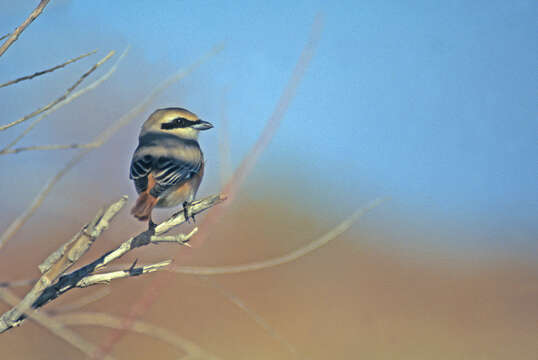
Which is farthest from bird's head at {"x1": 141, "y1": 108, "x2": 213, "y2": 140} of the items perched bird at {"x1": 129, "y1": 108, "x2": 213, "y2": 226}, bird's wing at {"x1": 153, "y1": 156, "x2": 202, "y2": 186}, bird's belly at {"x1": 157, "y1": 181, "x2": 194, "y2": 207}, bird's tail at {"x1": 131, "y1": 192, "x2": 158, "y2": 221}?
bird's tail at {"x1": 131, "y1": 192, "x2": 158, "y2": 221}

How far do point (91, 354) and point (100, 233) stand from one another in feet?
1.05

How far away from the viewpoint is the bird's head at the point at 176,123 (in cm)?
230

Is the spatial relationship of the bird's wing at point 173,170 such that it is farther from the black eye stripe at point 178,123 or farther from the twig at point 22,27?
the twig at point 22,27

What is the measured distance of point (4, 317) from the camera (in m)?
1.13

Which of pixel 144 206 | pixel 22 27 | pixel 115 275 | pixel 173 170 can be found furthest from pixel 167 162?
pixel 22 27

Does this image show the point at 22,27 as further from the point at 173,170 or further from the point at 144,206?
the point at 173,170

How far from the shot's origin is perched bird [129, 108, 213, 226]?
1775 mm

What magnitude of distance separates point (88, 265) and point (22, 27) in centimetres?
55

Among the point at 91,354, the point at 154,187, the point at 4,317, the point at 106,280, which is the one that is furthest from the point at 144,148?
the point at 91,354

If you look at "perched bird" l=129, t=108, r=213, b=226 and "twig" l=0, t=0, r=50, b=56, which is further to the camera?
"perched bird" l=129, t=108, r=213, b=226

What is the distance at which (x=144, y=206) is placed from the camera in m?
1.63

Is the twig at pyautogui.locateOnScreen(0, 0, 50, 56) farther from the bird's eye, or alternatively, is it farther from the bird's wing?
the bird's eye

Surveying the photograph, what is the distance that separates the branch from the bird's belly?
1.33ft

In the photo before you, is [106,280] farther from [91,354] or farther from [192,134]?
[192,134]
